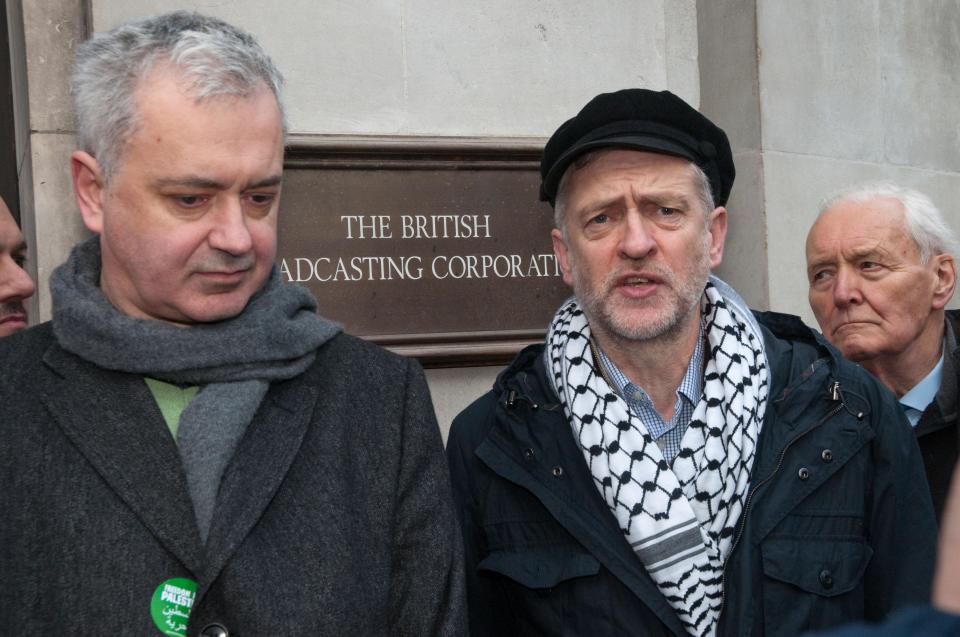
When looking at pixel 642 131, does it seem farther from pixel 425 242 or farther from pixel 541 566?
pixel 425 242

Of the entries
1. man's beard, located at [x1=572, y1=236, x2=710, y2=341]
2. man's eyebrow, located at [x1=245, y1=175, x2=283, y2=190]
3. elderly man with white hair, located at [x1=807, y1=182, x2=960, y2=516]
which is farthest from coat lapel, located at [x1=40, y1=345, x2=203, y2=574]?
elderly man with white hair, located at [x1=807, y1=182, x2=960, y2=516]

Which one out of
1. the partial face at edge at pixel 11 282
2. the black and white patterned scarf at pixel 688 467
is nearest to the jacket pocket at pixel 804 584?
the black and white patterned scarf at pixel 688 467

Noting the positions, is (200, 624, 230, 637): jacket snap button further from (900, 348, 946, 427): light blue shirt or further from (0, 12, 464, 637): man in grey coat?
(900, 348, 946, 427): light blue shirt

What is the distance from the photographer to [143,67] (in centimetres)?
205

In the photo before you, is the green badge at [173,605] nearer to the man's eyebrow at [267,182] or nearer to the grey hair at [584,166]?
the man's eyebrow at [267,182]

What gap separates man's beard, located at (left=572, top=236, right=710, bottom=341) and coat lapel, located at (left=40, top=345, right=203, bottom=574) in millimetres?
1203

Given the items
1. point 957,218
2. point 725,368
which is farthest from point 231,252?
point 957,218

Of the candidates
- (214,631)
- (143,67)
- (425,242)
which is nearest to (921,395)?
(425,242)

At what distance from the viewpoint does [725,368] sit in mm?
2766

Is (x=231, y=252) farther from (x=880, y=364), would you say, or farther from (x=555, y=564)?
(x=880, y=364)

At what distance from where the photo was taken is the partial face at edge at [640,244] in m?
2.81

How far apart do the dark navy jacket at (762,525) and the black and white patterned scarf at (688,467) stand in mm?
35

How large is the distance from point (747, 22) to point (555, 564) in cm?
263

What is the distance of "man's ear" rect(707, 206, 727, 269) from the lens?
295 centimetres
